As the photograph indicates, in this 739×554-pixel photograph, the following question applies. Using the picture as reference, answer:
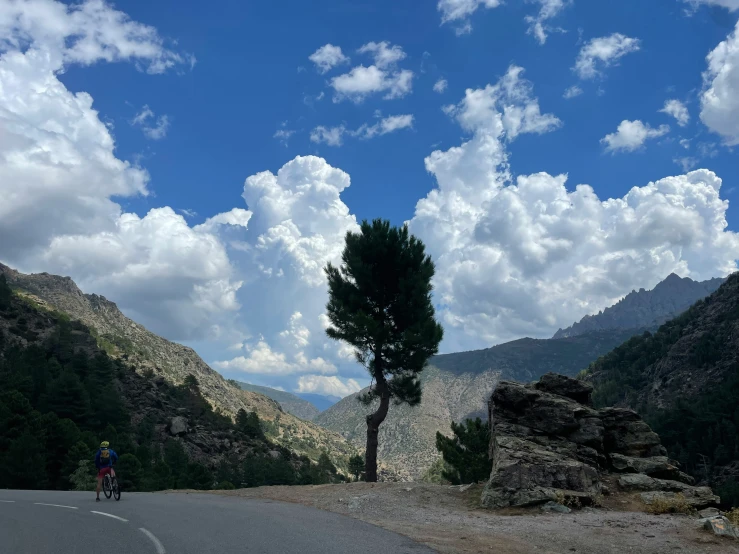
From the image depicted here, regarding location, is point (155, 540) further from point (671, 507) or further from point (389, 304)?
point (389, 304)

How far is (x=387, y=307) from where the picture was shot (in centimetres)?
2942

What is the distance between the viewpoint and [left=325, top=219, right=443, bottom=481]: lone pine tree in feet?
93.4

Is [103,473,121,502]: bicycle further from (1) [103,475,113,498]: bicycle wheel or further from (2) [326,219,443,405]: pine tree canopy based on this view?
(2) [326,219,443,405]: pine tree canopy

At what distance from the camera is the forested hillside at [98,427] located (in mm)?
43031

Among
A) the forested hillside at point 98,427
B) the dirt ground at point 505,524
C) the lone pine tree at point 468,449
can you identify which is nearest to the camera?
the dirt ground at point 505,524

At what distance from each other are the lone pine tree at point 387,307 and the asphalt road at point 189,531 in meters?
12.7

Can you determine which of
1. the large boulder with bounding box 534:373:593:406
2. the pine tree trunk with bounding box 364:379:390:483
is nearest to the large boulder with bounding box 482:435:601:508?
the large boulder with bounding box 534:373:593:406

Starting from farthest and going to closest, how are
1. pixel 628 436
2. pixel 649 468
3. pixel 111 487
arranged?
pixel 628 436 → pixel 111 487 → pixel 649 468

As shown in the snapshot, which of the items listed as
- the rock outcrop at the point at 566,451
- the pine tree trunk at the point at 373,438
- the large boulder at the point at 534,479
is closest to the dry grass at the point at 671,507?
the rock outcrop at the point at 566,451

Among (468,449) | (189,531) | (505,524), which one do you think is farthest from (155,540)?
(468,449)

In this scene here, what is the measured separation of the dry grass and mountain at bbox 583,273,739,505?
69.8 meters

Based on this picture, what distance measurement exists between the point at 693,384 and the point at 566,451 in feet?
464

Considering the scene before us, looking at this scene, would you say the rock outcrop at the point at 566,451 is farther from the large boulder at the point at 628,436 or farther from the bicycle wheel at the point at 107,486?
the bicycle wheel at the point at 107,486

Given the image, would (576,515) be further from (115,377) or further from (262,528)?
(115,377)
